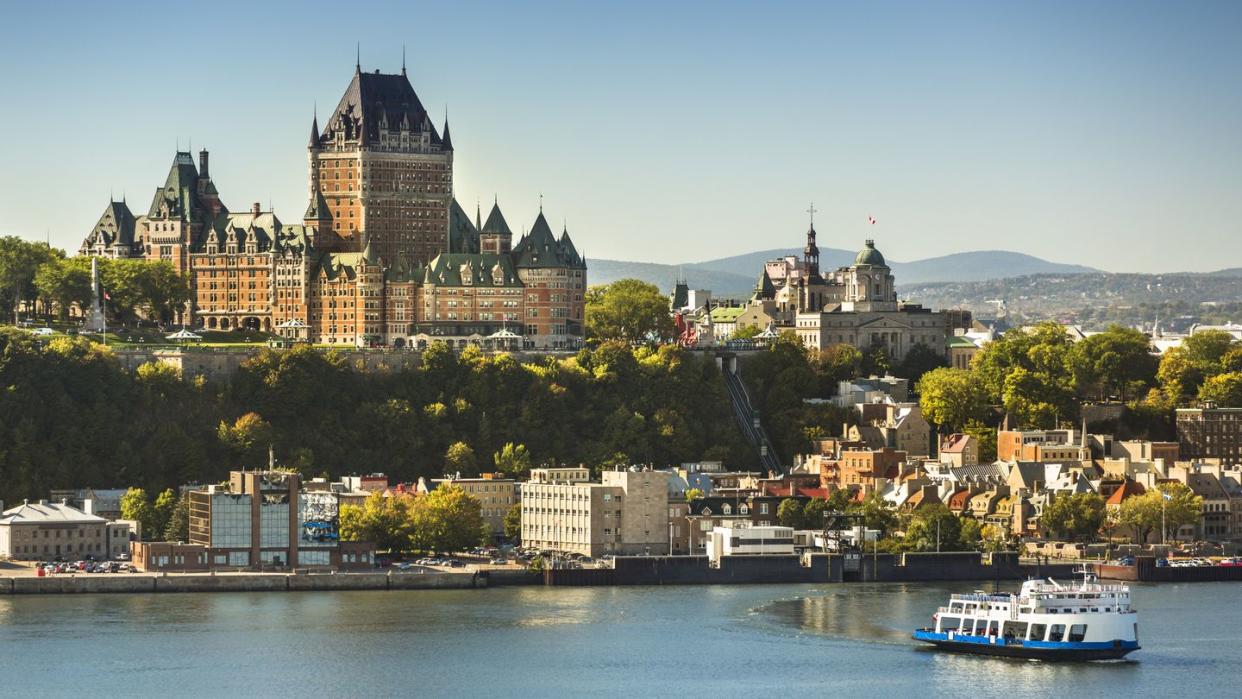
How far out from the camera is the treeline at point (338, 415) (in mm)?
150375

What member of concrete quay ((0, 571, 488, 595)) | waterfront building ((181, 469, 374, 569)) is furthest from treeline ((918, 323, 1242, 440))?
waterfront building ((181, 469, 374, 569))

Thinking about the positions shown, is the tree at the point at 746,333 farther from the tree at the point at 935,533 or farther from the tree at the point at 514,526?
the tree at the point at 935,533

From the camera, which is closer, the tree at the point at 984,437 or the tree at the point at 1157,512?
the tree at the point at 1157,512

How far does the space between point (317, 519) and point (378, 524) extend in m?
5.76

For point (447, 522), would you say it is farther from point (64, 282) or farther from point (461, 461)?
point (64, 282)

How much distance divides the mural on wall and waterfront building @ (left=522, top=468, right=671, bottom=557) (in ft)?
39.8

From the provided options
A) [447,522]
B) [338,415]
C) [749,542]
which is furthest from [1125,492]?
[338,415]

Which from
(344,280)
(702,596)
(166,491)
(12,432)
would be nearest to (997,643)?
(702,596)

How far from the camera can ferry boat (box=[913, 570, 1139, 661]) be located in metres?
109

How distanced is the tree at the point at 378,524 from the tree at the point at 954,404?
4206cm

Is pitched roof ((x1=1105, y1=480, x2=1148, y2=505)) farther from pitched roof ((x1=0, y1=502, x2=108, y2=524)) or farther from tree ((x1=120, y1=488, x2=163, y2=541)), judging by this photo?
pitched roof ((x1=0, y1=502, x2=108, y2=524))

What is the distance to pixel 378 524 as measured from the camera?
452 ft

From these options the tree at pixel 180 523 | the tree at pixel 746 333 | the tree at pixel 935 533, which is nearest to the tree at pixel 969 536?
the tree at pixel 935 533

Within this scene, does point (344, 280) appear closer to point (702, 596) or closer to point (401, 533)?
point (401, 533)
